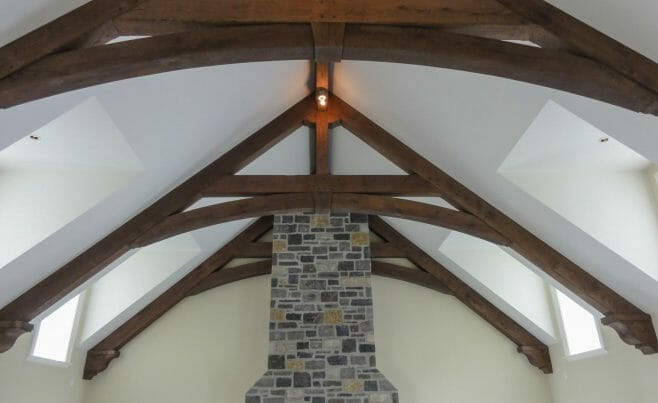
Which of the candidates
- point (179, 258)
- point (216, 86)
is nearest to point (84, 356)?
point (179, 258)

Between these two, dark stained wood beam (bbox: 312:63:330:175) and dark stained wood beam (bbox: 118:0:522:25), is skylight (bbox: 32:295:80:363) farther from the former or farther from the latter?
dark stained wood beam (bbox: 118:0:522:25)

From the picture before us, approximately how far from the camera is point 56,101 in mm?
3039

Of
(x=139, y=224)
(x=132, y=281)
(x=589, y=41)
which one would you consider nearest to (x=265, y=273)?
(x=132, y=281)

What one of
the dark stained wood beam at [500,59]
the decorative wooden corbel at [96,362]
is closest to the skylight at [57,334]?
the decorative wooden corbel at [96,362]

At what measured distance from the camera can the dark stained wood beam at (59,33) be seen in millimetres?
2477

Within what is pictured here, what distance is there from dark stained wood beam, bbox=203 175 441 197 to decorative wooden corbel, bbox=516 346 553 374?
351 centimetres

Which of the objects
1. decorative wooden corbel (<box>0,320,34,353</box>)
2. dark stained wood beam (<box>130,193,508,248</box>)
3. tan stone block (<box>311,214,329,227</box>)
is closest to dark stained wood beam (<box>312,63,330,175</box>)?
dark stained wood beam (<box>130,193,508,248</box>)

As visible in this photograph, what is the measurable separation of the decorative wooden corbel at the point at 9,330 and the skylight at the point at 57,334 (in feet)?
4.36

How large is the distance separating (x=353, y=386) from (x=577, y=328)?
332 centimetres

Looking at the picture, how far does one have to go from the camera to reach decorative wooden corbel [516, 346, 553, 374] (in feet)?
23.0

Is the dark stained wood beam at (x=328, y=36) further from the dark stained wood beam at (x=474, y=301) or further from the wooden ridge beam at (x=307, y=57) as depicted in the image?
the dark stained wood beam at (x=474, y=301)

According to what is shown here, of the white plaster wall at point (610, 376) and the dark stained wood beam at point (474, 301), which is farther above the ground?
the dark stained wood beam at point (474, 301)

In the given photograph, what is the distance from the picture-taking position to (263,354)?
7.32 metres

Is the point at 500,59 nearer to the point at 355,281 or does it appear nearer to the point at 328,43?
the point at 328,43
